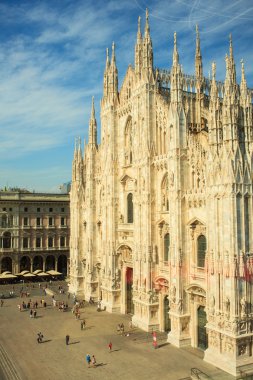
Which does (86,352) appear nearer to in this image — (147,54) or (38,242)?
(147,54)

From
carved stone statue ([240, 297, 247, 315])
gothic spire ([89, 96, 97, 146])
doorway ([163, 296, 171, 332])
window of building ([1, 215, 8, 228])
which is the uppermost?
gothic spire ([89, 96, 97, 146])

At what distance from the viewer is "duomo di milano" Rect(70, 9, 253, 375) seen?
30891mm

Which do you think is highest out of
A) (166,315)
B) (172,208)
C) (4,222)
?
(172,208)

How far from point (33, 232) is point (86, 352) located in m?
48.3

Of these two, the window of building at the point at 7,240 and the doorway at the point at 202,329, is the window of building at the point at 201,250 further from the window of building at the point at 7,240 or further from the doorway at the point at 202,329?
the window of building at the point at 7,240

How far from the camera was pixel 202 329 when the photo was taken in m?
35.0

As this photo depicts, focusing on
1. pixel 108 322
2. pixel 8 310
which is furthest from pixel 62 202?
pixel 108 322

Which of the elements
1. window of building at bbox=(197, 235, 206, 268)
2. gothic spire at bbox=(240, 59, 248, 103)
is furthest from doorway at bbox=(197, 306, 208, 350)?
gothic spire at bbox=(240, 59, 248, 103)

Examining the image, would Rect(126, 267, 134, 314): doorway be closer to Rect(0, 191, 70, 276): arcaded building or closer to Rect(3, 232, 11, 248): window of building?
Rect(0, 191, 70, 276): arcaded building

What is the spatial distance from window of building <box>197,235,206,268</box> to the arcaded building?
50.8 m

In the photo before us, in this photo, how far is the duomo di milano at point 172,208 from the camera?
30891 mm

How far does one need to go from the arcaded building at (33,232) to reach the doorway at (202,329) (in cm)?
5081

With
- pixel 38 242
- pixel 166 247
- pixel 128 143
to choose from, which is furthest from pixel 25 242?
pixel 166 247

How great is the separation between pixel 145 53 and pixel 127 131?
10.0 m
